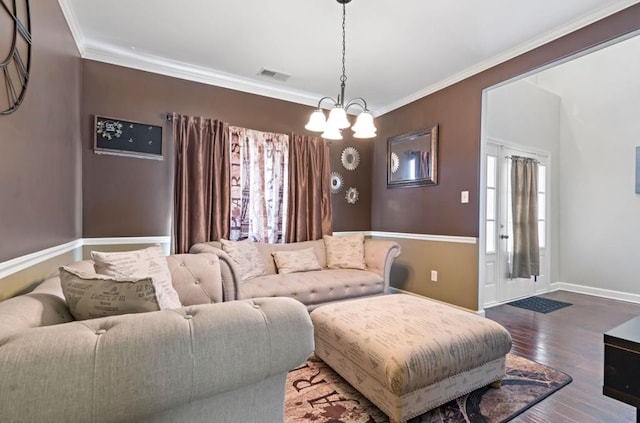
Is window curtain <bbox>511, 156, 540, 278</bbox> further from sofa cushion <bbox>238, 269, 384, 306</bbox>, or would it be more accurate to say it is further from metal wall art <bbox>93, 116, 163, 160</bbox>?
metal wall art <bbox>93, 116, 163, 160</bbox>

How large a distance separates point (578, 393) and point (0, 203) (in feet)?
10.9

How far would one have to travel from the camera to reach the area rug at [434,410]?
1.74 metres

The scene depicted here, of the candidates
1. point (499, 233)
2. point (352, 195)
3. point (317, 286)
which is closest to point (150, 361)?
point (317, 286)

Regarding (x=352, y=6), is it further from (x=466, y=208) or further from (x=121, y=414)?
(x=121, y=414)

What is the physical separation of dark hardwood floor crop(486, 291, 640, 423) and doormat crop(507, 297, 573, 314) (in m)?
0.11

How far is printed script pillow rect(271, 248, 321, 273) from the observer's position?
3.39 m

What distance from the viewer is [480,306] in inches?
131

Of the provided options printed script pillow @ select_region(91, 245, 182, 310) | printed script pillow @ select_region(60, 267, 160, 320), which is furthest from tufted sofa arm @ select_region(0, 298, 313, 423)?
printed script pillow @ select_region(91, 245, 182, 310)

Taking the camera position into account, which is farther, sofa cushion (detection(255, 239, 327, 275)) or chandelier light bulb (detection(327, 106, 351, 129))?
sofa cushion (detection(255, 239, 327, 275))

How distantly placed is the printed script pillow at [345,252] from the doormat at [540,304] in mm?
2173

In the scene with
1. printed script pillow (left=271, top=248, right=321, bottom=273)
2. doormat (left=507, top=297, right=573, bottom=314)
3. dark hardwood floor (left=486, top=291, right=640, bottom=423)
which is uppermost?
printed script pillow (left=271, top=248, right=321, bottom=273)

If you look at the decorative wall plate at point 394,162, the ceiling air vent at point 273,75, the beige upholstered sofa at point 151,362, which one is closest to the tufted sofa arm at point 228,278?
the beige upholstered sofa at point 151,362

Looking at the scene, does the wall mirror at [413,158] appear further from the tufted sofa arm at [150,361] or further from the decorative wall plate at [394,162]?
the tufted sofa arm at [150,361]

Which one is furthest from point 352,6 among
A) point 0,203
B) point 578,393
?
point 578,393
